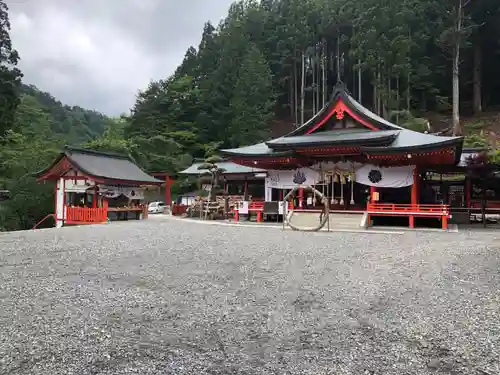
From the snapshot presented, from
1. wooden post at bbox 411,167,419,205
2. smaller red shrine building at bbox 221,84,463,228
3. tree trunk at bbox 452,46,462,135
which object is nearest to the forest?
tree trunk at bbox 452,46,462,135

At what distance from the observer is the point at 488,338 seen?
13.4ft

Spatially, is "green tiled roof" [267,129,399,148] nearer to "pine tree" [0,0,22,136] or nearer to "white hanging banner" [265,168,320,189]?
"white hanging banner" [265,168,320,189]

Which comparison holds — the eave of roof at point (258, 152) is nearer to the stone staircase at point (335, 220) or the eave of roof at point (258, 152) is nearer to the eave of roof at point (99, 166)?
the stone staircase at point (335, 220)

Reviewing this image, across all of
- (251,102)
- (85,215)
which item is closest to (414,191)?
(85,215)

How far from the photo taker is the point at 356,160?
18500 millimetres

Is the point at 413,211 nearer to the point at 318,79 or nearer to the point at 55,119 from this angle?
the point at 318,79

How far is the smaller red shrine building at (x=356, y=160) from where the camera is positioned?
648 inches

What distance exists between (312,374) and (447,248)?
7660 mm

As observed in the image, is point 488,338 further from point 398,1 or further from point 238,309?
point 398,1

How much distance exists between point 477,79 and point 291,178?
31760 millimetres

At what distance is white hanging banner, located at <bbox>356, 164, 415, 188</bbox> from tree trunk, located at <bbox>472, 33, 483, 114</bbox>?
2947 centimetres

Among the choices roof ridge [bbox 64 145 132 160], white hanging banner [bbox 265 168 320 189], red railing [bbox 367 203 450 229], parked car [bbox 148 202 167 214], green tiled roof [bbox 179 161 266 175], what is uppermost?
roof ridge [bbox 64 145 132 160]

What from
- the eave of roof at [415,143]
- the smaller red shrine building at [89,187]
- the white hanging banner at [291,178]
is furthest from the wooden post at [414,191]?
the smaller red shrine building at [89,187]

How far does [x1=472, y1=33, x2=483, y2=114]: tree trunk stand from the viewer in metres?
41.3
